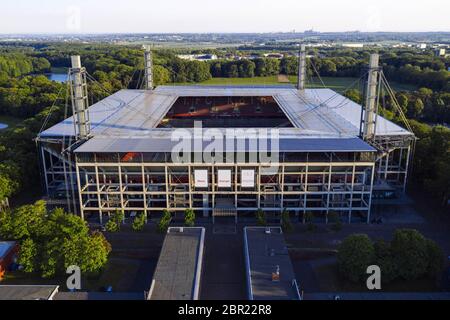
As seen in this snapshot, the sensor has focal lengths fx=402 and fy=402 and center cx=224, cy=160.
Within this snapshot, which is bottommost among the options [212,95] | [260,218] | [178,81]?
[260,218]

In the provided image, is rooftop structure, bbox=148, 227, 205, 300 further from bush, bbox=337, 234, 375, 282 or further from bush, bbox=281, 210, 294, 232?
bush, bbox=337, 234, 375, 282

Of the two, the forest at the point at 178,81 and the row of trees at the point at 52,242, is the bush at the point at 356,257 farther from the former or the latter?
the row of trees at the point at 52,242

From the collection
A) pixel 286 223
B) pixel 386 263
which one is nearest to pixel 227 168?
pixel 286 223

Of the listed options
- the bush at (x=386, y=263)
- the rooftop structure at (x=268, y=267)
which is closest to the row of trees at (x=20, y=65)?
the rooftop structure at (x=268, y=267)

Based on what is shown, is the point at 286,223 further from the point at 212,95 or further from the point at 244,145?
the point at 212,95

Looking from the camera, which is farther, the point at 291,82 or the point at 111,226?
the point at 291,82

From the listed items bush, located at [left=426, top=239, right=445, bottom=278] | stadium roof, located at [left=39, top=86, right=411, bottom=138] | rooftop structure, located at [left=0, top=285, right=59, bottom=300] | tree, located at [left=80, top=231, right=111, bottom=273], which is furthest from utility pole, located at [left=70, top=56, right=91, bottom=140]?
bush, located at [left=426, top=239, right=445, bottom=278]
